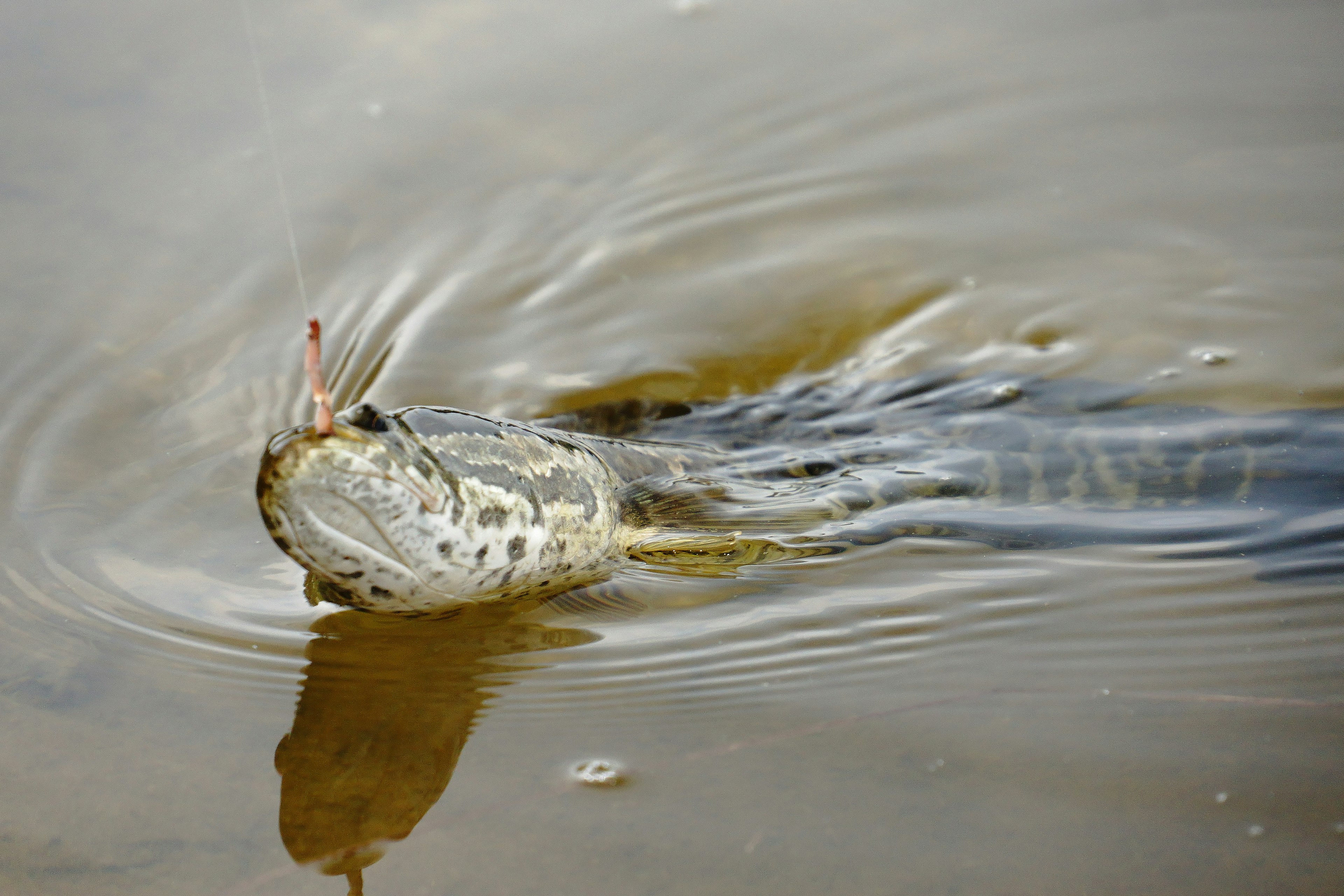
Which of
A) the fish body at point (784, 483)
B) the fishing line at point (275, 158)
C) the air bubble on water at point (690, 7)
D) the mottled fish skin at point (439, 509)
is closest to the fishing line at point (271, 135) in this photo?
the fishing line at point (275, 158)

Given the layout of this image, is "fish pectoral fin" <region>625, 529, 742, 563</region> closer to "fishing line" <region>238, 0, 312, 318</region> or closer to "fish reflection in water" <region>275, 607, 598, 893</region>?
"fish reflection in water" <region>275, 607, 598, 893</region>

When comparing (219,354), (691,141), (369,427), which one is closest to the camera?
(369,427)

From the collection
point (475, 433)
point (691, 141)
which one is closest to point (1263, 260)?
point (691, 141)

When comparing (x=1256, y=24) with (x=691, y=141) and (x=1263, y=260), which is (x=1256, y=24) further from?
(x=691, y=141)

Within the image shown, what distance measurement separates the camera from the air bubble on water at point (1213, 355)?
372cm

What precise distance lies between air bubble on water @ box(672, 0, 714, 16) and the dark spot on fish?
3.33 metres

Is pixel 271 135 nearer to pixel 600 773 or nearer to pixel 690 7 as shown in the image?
pixel 690 7

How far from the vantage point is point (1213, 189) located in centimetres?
431

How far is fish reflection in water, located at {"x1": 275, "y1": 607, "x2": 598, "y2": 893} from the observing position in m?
1.91

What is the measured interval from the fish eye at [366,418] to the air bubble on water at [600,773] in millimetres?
787

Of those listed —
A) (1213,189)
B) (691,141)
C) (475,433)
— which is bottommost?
(475,433)

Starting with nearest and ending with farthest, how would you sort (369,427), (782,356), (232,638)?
(369,427) → (232,638) → (782,356)

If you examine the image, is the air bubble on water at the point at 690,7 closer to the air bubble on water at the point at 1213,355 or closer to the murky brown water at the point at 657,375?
the murky brown water at the point at 657,375

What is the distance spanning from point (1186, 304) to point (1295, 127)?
1.16m
